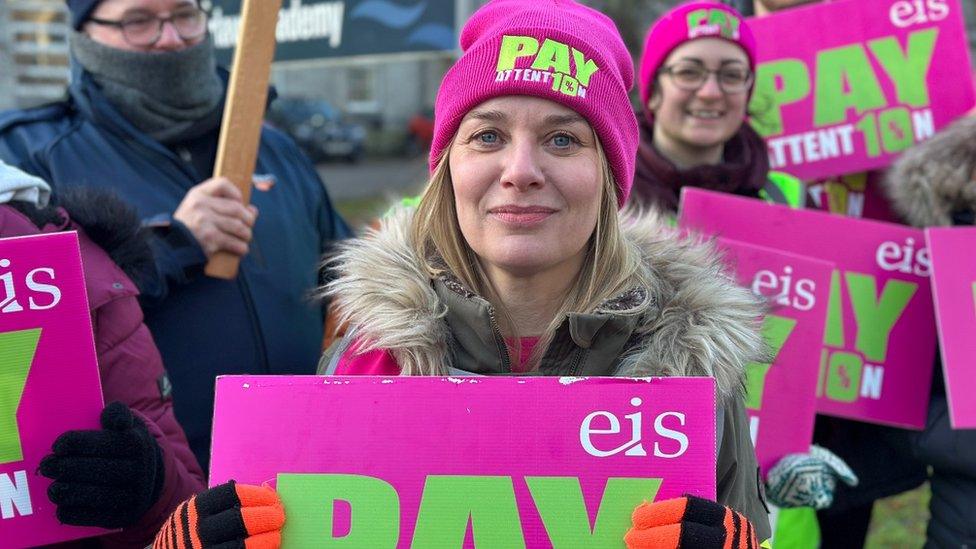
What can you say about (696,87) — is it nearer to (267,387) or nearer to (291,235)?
(291,235)

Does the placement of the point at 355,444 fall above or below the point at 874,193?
below

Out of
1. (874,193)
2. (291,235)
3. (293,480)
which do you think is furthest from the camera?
(874,193)

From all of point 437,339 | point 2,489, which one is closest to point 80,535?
point 2,489

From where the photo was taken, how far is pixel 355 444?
1.78 m

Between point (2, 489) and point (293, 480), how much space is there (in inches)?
24.4

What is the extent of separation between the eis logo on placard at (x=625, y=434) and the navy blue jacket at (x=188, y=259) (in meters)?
1.31

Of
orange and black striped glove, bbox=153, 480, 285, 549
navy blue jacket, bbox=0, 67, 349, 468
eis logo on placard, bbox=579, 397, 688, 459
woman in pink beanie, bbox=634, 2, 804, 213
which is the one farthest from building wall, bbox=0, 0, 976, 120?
orange and black striped glove, bbox=153, 480, 285, 549

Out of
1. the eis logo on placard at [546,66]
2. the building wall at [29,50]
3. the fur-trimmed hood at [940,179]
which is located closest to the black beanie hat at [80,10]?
the eis logo on placard at [546,66]

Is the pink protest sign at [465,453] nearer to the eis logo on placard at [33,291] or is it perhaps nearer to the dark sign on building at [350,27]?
the eis logo on placard at [33,291]

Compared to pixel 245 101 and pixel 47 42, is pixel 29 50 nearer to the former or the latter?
pixel 47 42

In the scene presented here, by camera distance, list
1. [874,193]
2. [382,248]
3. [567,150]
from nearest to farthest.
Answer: [567,150], [382,248], [874,193]

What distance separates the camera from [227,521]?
165 centimetres

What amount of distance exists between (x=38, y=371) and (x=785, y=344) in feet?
5.93

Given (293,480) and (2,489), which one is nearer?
(293,480)
